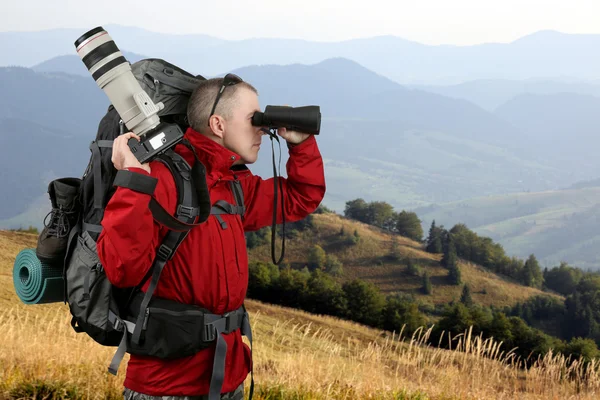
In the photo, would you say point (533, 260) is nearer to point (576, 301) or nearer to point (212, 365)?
point (576, 301)

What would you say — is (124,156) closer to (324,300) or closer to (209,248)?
(209,248)

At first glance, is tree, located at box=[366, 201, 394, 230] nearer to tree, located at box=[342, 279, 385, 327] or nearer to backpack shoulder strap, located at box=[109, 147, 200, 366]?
tree, located at box=[342, 279, 385, 327]

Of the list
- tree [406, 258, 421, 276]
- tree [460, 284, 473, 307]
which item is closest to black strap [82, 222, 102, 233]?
tree [460, 284, 473, 307]

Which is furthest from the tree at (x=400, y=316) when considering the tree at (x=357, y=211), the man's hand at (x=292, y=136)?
the tree at (x=357, y=211)

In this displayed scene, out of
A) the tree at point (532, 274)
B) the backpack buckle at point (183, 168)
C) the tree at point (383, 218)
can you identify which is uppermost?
the backpack buckle at point (183, 168)

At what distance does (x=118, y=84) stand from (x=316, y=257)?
10753 cm

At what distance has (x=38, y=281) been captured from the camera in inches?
127

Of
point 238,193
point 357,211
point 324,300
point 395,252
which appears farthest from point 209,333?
point 357,211

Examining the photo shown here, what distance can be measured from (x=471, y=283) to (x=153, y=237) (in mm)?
115404

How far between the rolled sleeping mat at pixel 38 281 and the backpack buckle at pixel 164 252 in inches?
30.7

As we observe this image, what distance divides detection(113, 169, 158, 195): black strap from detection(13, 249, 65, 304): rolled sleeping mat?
98cm

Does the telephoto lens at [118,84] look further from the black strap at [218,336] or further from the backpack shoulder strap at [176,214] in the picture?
the black strap at [218,336]

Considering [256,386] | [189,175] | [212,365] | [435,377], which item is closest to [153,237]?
[189,175]

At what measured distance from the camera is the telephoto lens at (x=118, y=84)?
8.99 ft
